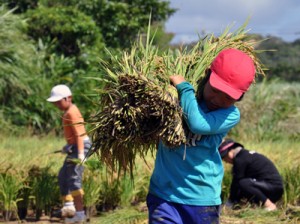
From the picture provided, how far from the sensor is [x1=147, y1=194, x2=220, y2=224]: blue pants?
144 inches

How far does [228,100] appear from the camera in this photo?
142 inches

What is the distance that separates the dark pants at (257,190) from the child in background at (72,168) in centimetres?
187

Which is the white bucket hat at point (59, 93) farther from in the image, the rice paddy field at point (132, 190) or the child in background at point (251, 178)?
the child in background at point (251, 178)

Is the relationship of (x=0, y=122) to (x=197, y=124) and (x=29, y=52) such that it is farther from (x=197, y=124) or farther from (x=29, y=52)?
(x=197, y=124)

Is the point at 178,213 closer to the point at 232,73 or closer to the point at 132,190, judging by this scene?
the point at 232,73

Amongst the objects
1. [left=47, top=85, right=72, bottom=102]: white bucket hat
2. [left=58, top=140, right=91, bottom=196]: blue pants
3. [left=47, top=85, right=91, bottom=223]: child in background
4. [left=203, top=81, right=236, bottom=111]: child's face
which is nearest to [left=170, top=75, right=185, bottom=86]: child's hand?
[left=203, top=81, right=236, bottom=111]: child's face

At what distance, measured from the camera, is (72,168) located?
7078mm

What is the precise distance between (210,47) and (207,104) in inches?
22.9

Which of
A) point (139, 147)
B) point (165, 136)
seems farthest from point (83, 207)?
point (165, 136)

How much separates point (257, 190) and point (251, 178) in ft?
0.60

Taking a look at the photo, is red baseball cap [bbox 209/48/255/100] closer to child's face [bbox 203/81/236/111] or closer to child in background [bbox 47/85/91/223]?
child's face [bbox 203/81/236/111]

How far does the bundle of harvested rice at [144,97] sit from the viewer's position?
3.55 meters

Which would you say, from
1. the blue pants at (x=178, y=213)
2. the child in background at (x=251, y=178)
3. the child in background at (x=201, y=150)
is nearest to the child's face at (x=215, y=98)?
the child in background at (x=201, y=150)

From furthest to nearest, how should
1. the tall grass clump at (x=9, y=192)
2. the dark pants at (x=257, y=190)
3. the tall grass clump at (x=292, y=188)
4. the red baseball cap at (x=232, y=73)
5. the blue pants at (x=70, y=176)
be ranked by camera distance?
the tall grass clump at (x=292, y=188), the dark pants at (x=257, y=190), the blue pants at (x=70, y=176), the tall grass clump at (x=9, y=192), the red baseball cap at (x=232, y=73)
